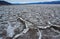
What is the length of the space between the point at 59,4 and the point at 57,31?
148cm

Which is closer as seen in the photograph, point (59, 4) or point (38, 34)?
point (38, 34)

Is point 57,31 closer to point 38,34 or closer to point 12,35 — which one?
point 38,34

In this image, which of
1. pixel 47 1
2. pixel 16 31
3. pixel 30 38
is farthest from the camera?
pixel 47 1

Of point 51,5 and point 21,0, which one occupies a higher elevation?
point 21,0

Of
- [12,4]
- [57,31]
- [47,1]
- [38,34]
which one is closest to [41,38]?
[38,34]

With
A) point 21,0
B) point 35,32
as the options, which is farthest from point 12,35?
point 21,0

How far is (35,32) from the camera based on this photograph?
94cm

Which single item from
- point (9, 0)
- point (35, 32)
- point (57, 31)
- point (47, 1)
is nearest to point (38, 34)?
point (35, 32)

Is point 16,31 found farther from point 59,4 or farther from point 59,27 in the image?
point 59,4

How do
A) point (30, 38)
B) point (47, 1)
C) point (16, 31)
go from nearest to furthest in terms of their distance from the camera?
point (30, 38) → point (16, 31) → point (47, 1)

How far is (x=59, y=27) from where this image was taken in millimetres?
1063

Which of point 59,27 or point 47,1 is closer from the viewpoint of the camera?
point 59,27

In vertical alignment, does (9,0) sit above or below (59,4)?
above

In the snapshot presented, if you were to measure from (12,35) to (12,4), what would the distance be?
166cm
